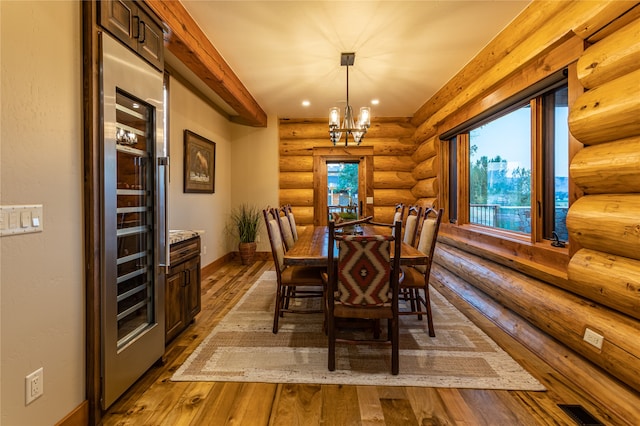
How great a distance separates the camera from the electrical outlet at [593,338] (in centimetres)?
180

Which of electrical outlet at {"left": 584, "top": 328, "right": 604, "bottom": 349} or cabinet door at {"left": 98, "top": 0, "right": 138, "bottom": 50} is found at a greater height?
cabinet door at {"left": 98, "top": 0, "right": 138, "bottom": 50}

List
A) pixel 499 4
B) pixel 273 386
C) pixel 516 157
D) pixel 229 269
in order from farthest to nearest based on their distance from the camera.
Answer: pixel 229 269
pixel 516 157
pixel 499 4
pixel 273 386

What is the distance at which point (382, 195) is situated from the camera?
230 inches

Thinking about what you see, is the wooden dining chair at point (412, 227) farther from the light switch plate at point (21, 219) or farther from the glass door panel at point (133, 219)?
the light switch plate at point (21, 219)

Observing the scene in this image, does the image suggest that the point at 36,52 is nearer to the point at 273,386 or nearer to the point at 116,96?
the point at 116,96

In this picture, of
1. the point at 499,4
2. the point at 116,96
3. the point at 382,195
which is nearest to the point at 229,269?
the point at 382,195

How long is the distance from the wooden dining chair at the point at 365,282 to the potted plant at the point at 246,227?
355cm

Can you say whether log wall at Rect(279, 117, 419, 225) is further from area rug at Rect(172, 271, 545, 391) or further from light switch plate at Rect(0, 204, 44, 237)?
light switch plate at Rect(0, 204, 44, 237)

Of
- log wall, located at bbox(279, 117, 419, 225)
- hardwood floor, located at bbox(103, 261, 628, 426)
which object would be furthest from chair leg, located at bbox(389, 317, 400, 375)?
log wall, located at bbox(279, 117, 419, 225)

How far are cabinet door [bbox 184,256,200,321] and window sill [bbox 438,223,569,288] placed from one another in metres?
3.02

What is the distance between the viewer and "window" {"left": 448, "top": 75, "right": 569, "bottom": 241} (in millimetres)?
2559

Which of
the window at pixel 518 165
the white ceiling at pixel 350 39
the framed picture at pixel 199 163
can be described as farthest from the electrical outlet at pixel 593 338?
the framed picture at pixel 199 163

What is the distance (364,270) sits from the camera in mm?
1971

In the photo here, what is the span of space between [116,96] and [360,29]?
7.18 feet
